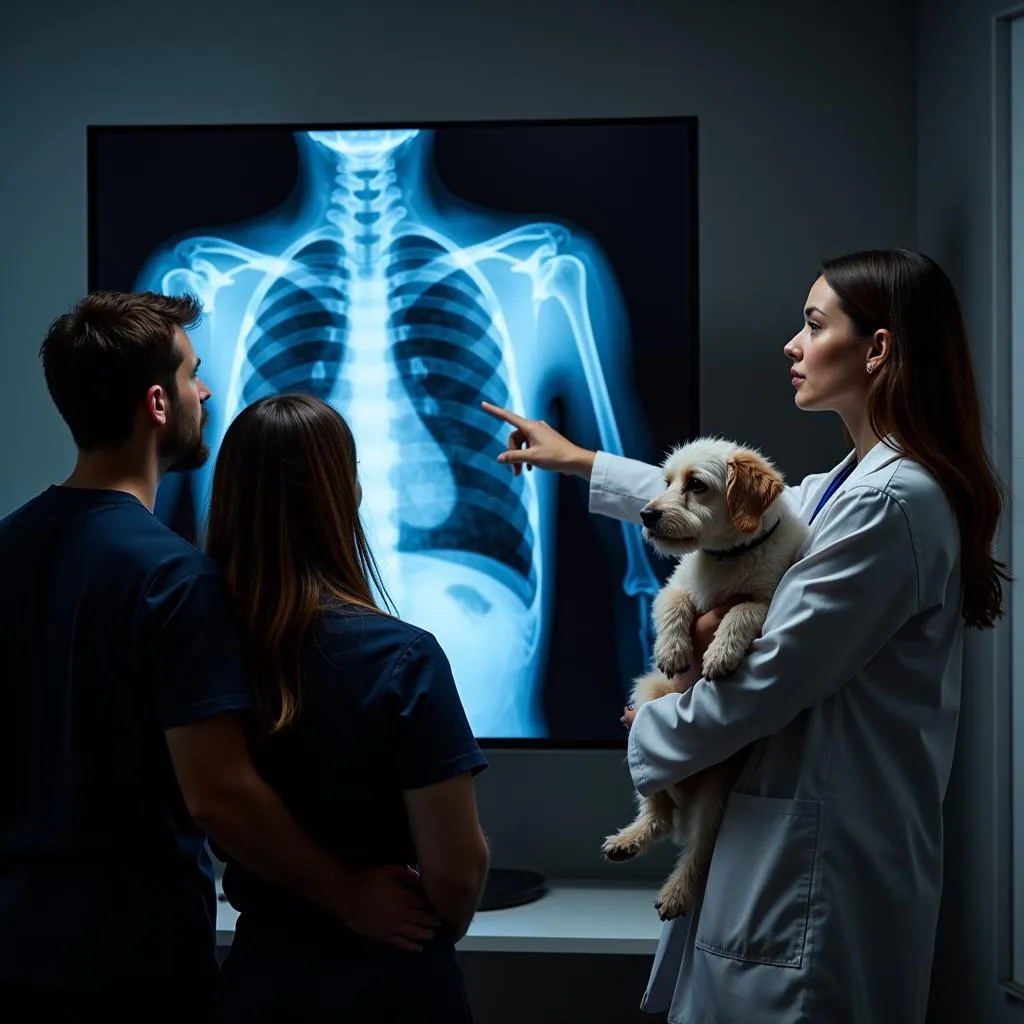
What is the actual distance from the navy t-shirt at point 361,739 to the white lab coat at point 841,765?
1.42 ft

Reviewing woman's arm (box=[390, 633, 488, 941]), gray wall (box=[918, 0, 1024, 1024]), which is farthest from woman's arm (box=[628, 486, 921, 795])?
gray wall (box=[918, 0, 1024, 1024])

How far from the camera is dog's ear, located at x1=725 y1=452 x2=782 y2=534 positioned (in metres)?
1.57

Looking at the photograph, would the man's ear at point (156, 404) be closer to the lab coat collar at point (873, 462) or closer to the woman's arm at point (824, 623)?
the woman's arm at point (824, 623)

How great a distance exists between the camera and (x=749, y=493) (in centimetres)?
158

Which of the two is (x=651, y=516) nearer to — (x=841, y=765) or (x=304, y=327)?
(x=841, y=765)

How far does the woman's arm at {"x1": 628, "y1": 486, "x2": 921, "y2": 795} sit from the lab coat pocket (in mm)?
106

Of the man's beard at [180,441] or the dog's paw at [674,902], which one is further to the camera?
the dog's paw at [674,902]

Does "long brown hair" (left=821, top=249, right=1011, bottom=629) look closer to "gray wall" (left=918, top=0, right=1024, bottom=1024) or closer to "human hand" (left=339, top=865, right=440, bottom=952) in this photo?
"gray wall" (left=918, top=0, right=1024, bottom=1024)

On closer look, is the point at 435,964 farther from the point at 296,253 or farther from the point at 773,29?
the point at 773,29

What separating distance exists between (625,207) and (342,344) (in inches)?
27.7

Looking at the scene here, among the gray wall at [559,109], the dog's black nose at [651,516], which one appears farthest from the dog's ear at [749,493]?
the gray wall at [559,109]

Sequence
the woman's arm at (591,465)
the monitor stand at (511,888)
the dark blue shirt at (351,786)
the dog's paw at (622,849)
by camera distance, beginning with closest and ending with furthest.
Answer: the dark blue shirt at (351,786) → the dog's paw at (622,849) → the woman's arm at (591,465) → the monitor stand at (511,888)

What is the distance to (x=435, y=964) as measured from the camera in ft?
4.23

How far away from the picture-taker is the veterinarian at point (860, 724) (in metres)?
1.45
